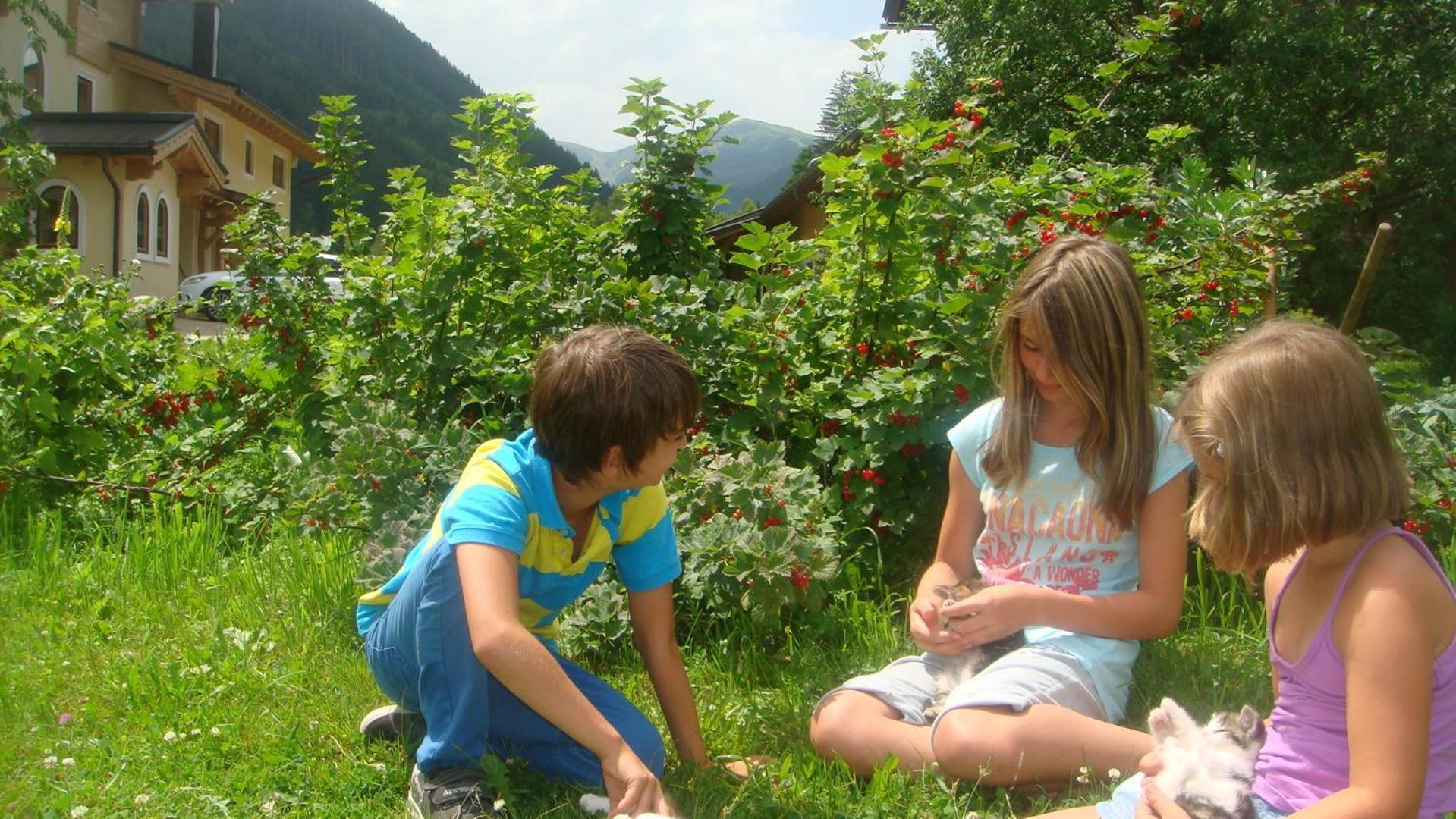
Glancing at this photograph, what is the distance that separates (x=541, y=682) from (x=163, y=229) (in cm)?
2929

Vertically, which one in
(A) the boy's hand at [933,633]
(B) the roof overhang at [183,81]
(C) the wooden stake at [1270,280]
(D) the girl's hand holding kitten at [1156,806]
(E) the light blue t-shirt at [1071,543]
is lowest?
(D) the girl's hand holding kitten at [1156,806]

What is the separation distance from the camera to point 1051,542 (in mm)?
2400

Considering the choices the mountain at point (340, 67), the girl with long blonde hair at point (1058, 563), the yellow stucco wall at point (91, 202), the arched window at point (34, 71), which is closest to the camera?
the girl with long blonde hair at point (1058, 563)

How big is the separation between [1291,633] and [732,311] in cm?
207

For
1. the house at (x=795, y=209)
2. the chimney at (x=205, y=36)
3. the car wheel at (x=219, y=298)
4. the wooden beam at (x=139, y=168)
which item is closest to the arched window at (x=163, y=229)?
the wooden beam at (x=139, y=168)

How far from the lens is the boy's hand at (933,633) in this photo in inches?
90.5

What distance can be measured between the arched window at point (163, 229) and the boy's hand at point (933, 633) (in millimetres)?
28634

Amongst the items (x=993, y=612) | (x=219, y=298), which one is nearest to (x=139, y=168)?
(x=219, y=298)

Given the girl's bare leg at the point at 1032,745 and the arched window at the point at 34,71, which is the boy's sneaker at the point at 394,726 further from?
the arched window at the point at 34,71

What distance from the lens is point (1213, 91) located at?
38.7 ft

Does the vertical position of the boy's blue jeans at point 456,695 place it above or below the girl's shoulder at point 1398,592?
below

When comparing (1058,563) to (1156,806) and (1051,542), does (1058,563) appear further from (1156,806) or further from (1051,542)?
(1156,806)

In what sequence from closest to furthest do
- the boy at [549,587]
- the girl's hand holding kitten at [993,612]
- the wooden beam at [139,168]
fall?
the boy at [549,587] → the girl's hand holding kitten at [993,612] → the wooden beam at [139,168]

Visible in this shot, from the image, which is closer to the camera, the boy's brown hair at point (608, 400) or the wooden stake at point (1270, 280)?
the boy's brown hair at point (608, 400)
